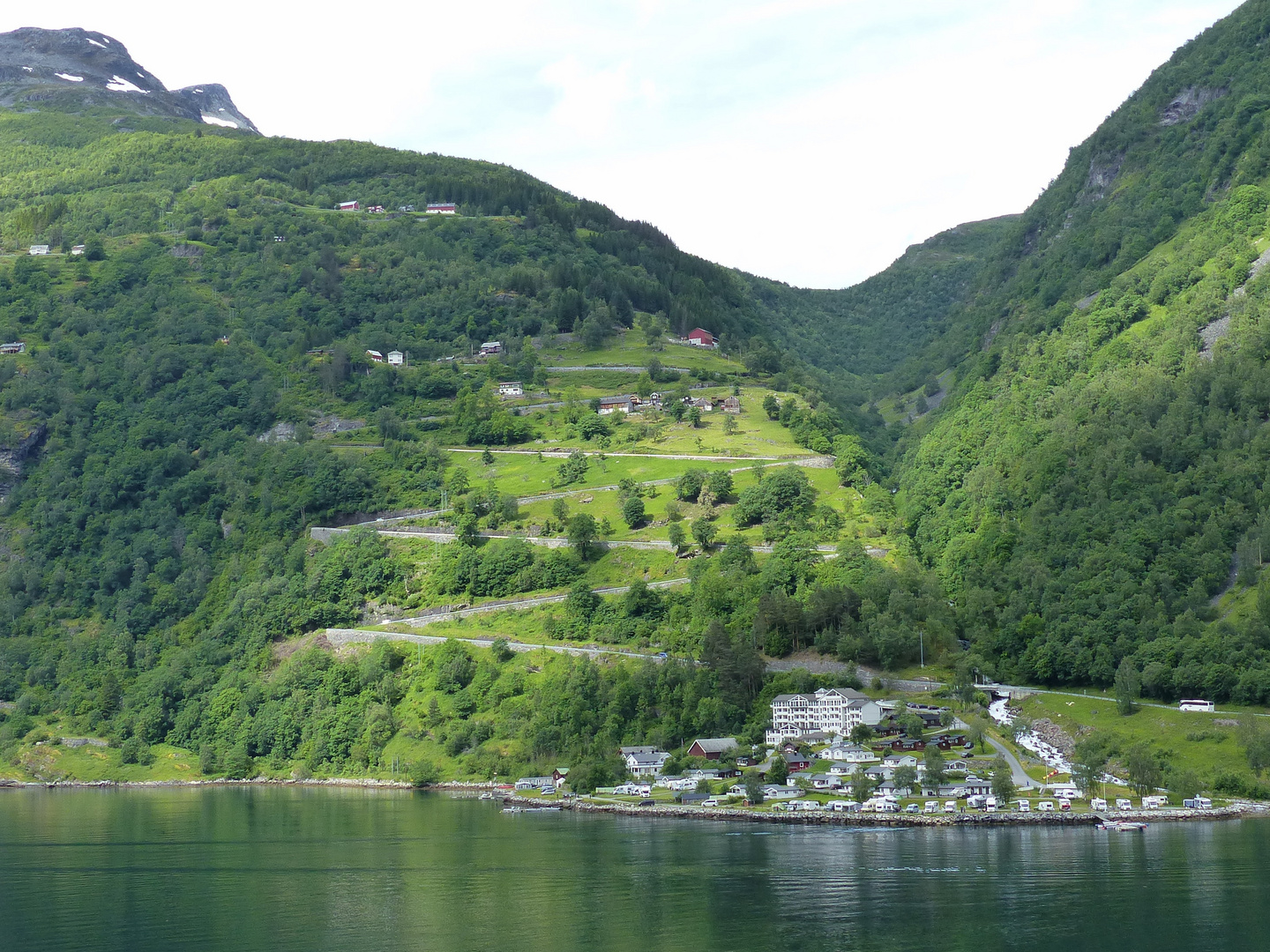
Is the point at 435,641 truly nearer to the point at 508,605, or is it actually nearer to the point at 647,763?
the point at 508,605

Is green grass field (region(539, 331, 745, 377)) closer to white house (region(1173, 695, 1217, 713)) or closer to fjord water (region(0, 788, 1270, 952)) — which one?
white house (region(1173, 695, 1217, 713))

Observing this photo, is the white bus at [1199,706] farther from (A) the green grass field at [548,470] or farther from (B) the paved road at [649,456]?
(A) the green grass field at [548,470]

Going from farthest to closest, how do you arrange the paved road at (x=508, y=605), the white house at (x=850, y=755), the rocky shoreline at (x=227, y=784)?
the paved road at (x=508, y=605) < the rocky shoreline at (x=227, y=784) < the white house at (x=850, y=755)

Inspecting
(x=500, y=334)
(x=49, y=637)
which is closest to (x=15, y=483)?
(x=49, y=637)

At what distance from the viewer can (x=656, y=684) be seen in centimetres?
10388

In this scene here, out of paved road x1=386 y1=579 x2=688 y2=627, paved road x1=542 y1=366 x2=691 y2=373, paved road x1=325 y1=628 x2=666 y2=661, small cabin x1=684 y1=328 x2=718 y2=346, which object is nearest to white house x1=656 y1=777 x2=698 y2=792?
paved road x1=325 y1=628 x2=666 y2=661

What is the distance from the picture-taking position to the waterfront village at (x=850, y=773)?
284ft

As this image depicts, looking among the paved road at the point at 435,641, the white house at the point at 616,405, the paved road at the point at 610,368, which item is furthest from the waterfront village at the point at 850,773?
the paved road at the point at 610,368

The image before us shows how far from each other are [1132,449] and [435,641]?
60.9 metres

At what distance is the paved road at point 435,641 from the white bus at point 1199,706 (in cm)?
3575

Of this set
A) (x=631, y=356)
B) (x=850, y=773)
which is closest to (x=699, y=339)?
(x=631, y=356)

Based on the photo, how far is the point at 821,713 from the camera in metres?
99.2

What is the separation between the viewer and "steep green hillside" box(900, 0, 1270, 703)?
108m

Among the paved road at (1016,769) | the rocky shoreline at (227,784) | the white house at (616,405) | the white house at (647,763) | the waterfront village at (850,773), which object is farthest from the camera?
the white house at (616,405)
